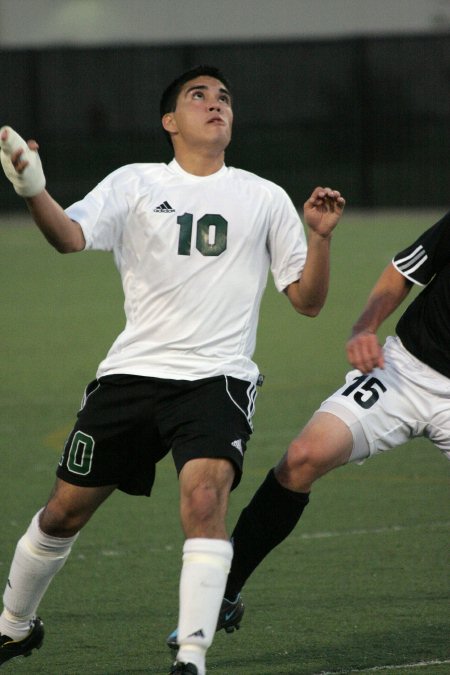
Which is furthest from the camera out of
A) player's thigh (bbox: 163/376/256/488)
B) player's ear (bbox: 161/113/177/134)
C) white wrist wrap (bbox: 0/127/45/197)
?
player's ear (bbox: 161/113/177/134)

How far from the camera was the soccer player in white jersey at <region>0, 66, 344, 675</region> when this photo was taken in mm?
4875

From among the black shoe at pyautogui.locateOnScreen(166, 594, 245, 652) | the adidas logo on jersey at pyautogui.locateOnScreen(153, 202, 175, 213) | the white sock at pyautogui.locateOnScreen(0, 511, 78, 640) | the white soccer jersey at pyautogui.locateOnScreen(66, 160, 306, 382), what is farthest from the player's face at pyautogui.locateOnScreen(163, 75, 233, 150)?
the black shoe at pyautogui.locateOnScreen(166, 594, 245, 652)

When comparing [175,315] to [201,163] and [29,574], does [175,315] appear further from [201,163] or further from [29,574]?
[29,574]

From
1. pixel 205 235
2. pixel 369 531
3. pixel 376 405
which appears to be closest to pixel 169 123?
pixel 205 235

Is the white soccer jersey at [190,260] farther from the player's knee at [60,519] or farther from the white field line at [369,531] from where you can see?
the white field line at [369,531]

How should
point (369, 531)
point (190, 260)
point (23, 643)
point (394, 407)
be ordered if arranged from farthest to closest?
point (369, 531) < point (394, 407) < point (23, 643) < point (190, 260)

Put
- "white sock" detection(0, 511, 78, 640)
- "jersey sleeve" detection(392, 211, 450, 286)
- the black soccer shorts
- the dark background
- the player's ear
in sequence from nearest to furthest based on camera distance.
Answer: the black soccer shorts → "white sock" detection(0, 511, 78, 640) → "jersey sleeve" detection(392, 211, 450, 286) → the player's ear → the dark background

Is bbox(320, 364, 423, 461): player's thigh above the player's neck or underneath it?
underneath

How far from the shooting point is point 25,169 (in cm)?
457

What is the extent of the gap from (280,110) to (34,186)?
21522mm

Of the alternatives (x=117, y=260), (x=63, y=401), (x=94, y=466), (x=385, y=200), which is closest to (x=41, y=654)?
(x=94, y=466)

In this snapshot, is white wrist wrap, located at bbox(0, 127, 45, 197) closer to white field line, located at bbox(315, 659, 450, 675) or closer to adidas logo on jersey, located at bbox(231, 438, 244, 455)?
adidas logo on jersey, located at bbox(231, 438, 244, 455)

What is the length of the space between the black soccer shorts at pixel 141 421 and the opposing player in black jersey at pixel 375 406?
0.36 meters

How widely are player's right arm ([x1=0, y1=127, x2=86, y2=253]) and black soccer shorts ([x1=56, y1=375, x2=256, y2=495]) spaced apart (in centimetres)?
56
